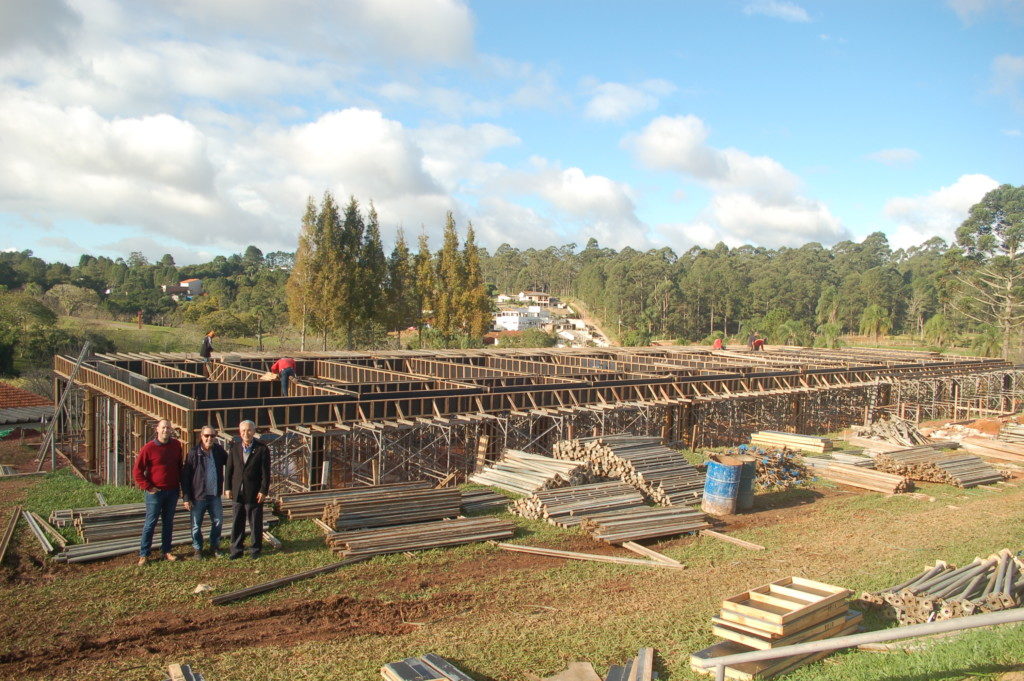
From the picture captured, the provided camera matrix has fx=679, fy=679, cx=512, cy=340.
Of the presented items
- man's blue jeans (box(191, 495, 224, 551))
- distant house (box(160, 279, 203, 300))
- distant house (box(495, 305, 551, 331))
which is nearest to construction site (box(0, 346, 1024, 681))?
man's blue jeans (box(191, 495, 224, 551))

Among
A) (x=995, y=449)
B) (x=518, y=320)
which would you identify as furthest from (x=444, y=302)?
(x=518, y=320)

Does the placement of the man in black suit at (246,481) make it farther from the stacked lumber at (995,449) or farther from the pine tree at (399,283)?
the pine tree at (399,283)

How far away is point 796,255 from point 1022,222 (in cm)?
8719

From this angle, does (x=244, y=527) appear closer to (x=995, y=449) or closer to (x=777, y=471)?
(x=777, y=471)

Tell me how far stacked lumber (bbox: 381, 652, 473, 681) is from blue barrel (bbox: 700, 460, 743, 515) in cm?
727

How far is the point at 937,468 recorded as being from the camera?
15586 mm

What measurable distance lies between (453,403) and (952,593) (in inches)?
434

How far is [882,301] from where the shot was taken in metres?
80.6

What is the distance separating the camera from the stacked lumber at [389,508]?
9570 mm

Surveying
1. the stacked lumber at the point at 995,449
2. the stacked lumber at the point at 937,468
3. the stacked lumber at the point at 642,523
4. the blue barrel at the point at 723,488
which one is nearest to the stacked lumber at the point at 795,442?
the stacked lumber at the point at 937,468

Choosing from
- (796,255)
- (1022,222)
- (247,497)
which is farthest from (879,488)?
(796,255)

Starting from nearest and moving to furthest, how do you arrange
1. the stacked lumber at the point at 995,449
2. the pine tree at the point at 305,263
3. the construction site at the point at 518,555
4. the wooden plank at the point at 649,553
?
the construction site at the point at 518,555
the wooden plank at the point at 649,553
the stacked lumber at the point at 995,449
the pine tree at the point at 305,263

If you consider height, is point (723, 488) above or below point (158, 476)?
below

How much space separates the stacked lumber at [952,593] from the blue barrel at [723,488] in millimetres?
3849
